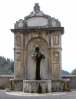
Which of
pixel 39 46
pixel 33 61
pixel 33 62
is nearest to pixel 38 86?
pixel 33 61

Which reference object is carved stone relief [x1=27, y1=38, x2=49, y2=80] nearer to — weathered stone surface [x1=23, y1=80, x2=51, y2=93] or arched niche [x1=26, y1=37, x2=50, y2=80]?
arched niche [x1=26, y1=37, x2=50, y2=80]

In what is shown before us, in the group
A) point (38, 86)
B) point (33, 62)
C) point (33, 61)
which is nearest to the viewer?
point (38, 86)

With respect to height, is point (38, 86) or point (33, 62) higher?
point (33, 62)

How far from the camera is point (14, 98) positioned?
63.7 ft

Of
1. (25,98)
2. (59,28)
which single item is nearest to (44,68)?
(59,28)

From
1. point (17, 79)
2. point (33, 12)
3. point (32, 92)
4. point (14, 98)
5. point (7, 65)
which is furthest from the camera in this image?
point (7, 65)

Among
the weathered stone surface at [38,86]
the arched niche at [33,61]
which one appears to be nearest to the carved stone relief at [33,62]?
the arched niche at [33,61]

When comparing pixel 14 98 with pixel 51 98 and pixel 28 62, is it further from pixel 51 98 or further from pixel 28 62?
pixel 28 62

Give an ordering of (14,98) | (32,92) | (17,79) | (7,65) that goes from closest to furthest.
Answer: (14,98) < (32,92) < (17,79) < (7,65)

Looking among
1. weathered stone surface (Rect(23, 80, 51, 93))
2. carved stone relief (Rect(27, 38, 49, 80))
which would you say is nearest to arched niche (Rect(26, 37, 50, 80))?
carved stone relief (Rect(27, 38, 49, 80))

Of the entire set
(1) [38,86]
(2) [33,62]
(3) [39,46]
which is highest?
(3) [39,46]

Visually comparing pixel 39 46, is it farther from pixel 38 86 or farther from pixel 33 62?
pixel 38 86

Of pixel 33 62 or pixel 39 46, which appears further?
pixel 33 62

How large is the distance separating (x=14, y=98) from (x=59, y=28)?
39.5ft
